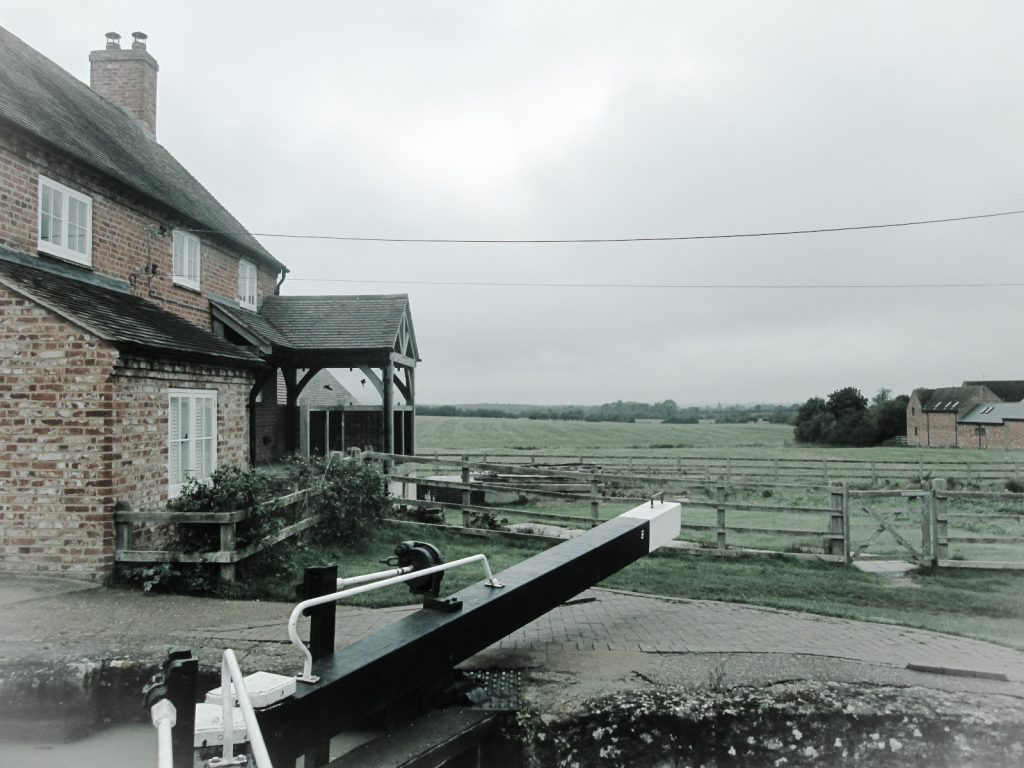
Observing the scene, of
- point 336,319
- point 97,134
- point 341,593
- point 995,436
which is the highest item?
point 97,134

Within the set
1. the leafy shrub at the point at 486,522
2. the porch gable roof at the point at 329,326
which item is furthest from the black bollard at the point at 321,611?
the porch gable roof at the point at 329,326

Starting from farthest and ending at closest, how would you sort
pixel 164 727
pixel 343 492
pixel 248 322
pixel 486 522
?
pixel 248 322
pixel 486 522
pixel 343 492
pixel 164 727

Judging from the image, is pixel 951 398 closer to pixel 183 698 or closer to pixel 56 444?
pixel 56 444

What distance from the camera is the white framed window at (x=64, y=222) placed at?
10.1 m

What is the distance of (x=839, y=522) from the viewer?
33.6ft

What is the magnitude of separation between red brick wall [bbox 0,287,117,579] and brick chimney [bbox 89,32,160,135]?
12576mm

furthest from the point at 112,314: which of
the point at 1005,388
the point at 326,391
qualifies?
the point at 1005,388

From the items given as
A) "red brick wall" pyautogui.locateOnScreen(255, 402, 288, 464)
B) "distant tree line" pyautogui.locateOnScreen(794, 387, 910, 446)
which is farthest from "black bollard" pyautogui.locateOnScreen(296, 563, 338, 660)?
"distant tree line" pyautogui.locateOnScreen(794, 387, 910, 446)

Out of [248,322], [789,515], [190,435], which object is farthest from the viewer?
[789,515]

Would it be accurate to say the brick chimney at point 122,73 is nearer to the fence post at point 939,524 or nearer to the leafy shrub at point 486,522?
the leafy shrub at point 486,522

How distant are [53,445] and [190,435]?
2.23 meters

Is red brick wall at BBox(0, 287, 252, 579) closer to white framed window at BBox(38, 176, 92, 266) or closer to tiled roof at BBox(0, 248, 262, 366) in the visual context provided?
tiled roof at BBox(0, 248, 262, 366)

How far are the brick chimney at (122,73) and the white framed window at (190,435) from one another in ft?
37.3

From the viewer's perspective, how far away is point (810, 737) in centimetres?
441
